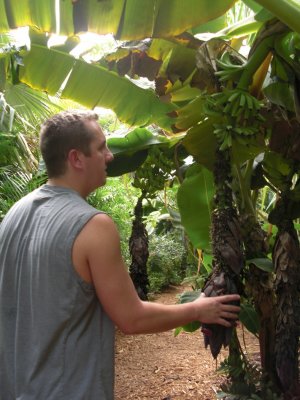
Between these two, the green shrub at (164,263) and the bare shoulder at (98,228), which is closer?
the bare shoulder at (98,228)

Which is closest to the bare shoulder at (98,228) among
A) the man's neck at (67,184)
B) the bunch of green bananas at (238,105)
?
the man's neck at (67,184)

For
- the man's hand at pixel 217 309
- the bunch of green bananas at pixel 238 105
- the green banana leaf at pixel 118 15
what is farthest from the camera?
the green banana leaf at pixel 118 15

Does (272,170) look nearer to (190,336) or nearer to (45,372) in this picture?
(45,372)

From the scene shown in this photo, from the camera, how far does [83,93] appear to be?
2920 millimetres

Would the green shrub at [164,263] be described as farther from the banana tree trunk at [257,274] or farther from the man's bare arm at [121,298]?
the man's bare arm at [121,298]

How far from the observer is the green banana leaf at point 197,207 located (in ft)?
7.90

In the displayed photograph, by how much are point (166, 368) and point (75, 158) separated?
2.83 meters

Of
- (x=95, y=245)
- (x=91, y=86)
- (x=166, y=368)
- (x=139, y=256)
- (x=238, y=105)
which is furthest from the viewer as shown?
(x=166, y=368)

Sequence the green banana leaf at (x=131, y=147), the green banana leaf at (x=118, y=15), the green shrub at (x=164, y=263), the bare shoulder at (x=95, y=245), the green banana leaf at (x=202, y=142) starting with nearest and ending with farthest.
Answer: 1. the bare shoulder at (x=95, y=245)
2. the green banana leaf at (x=118, y=15)
3. the green banana leaf at (x=202, y=142)
4. the green banana leaf at (x=131, y=147)
5. the green shrub at (x=164, y=263)

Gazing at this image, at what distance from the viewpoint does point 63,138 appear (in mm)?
1388

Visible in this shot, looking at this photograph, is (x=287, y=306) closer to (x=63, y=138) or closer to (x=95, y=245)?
(x=95, y=245)

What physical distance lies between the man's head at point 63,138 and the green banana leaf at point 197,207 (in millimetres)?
1101

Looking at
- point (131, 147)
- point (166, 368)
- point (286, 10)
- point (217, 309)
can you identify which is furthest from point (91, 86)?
point (166, 368)

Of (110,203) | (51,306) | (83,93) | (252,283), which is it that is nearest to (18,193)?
(83,93)
